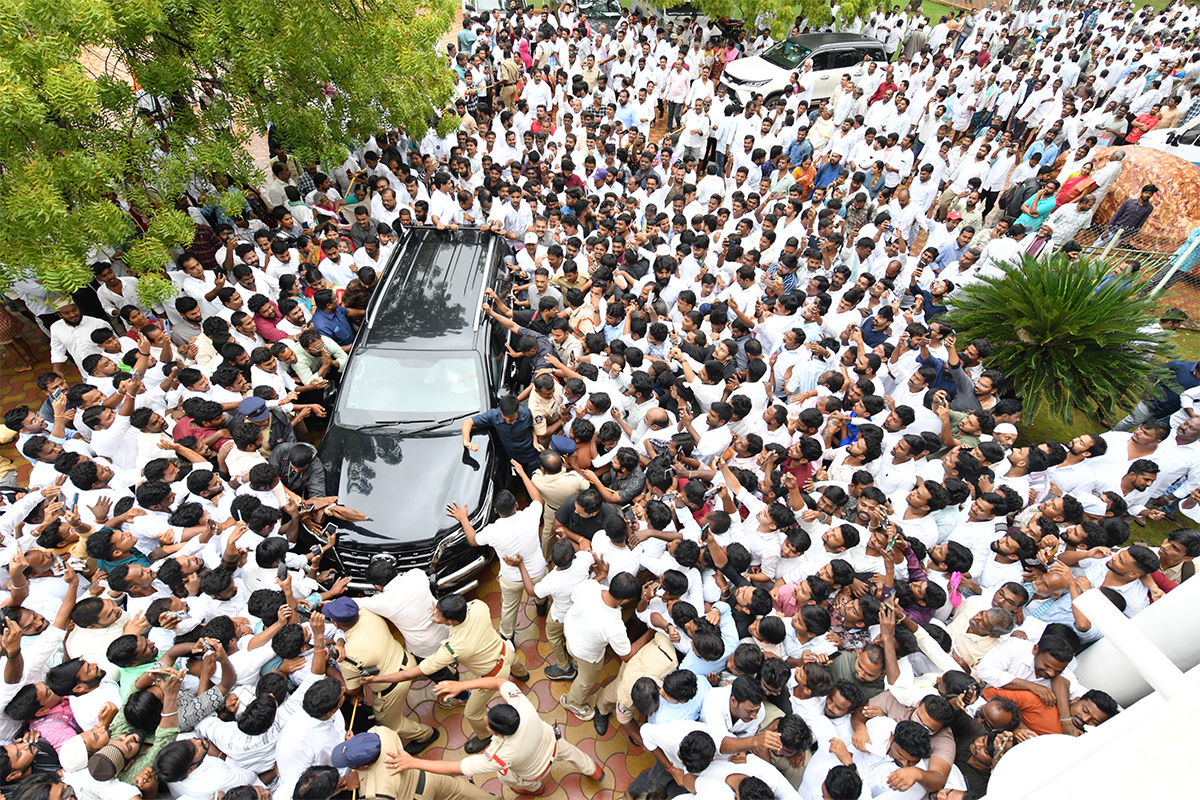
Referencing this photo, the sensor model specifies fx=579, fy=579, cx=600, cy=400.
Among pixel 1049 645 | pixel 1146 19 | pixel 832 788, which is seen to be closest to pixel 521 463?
pixel 832 788

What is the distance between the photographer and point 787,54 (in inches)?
508

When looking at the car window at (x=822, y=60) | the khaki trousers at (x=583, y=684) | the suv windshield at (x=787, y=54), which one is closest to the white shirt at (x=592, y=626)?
the khaki trousers at (x=583, y=684)

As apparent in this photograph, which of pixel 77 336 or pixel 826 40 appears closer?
pixel 77 336

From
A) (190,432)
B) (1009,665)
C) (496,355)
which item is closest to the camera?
(1009,665)

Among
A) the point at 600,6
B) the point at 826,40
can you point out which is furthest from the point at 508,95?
the point at 600,6

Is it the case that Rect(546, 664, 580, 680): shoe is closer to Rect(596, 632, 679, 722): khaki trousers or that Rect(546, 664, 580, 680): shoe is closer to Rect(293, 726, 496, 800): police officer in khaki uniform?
Rect(596, 632, 679, 722): khaki trousers

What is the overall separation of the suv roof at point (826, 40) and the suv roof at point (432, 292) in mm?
10167

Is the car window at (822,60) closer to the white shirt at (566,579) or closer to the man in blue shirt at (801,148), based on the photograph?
the man in blue shirt at (801,148)

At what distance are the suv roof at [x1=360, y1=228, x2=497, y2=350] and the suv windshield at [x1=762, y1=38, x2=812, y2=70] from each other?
9.56m

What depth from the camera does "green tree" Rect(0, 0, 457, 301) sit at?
4.47 m

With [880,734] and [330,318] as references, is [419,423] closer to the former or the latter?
[330,318]

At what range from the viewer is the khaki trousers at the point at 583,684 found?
3.87 meters

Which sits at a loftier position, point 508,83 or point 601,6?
point 601,6

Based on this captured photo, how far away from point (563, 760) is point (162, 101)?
7.81 metres
